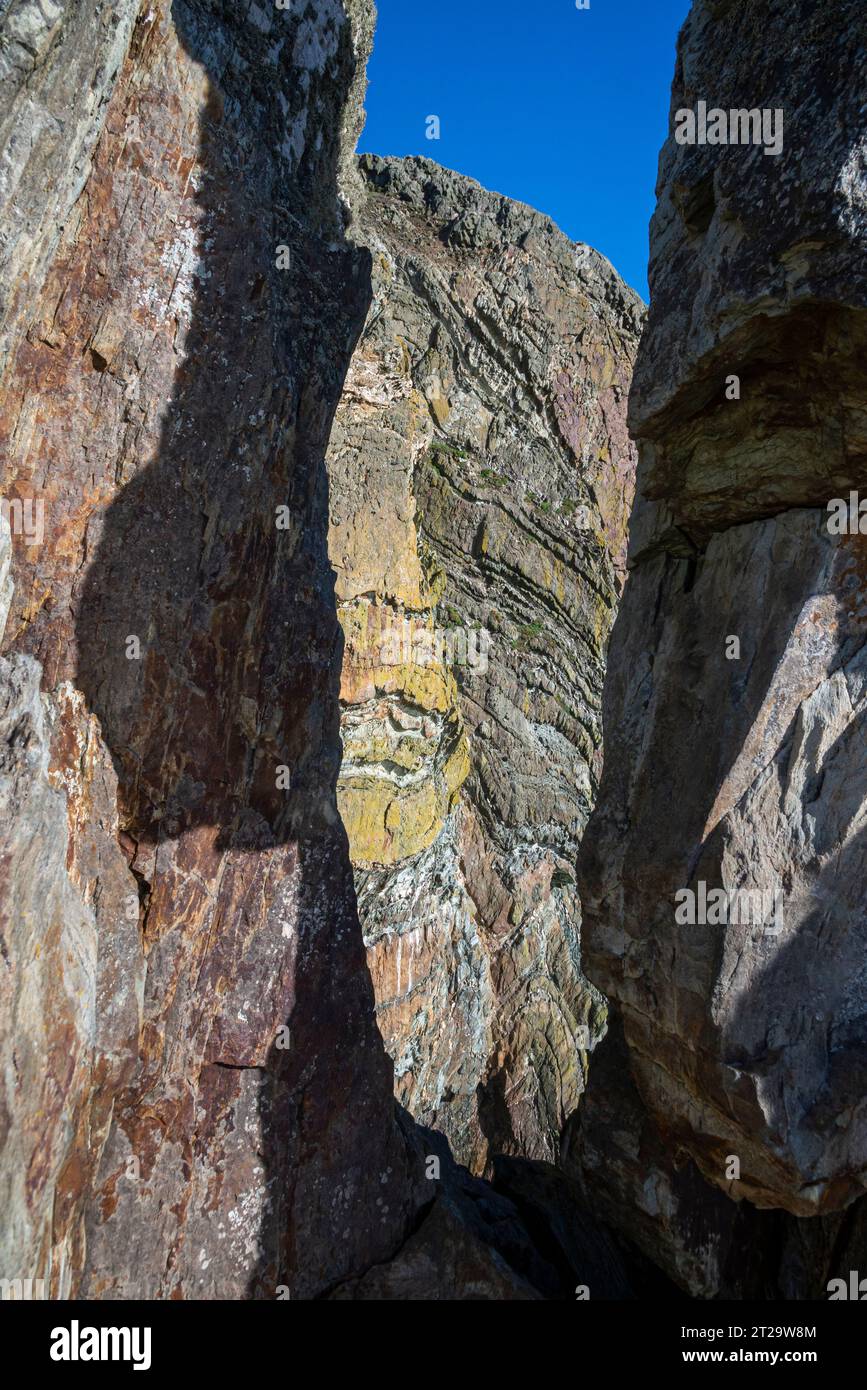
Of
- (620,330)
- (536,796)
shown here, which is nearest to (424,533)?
(536,796)

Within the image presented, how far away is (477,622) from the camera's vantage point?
1848 centimetres

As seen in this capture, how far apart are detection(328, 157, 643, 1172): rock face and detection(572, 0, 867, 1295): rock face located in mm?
7619

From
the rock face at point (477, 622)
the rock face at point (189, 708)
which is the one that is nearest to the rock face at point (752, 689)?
the rock face at point (189, 708)

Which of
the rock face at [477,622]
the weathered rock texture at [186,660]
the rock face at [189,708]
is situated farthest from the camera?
the rock face at [477,622]

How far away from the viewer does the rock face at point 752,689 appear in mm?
6621

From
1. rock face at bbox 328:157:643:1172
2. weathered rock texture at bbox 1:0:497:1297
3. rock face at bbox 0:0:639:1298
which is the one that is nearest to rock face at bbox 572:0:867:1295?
rock face at bbox 0:0:639:1298

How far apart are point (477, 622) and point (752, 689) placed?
447 inches

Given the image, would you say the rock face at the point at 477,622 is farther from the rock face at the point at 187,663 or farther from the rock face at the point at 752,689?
the rock face at the point at 752,689

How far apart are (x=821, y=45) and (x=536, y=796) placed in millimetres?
13509

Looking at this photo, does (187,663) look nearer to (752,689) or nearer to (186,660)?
(186,660)

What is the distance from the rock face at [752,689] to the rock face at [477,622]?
762 cm

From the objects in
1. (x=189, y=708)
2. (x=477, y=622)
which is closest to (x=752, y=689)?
(x=189, y=708)

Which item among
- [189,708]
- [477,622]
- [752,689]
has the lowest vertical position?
[189,708]
